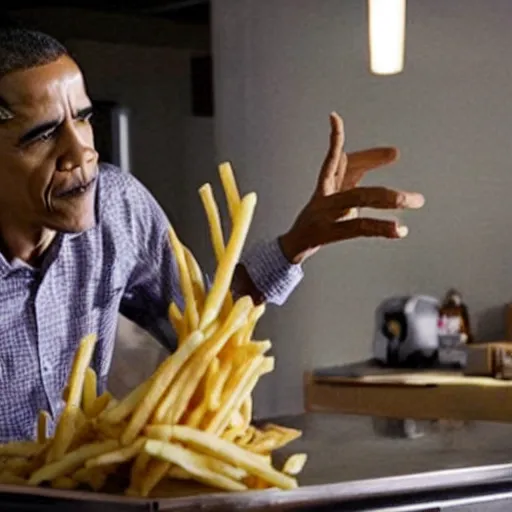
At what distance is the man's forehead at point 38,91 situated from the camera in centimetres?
156

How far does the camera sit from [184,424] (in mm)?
1035

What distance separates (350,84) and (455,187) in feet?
1.48

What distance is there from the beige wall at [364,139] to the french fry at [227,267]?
2.56 m

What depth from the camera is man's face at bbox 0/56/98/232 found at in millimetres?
1552

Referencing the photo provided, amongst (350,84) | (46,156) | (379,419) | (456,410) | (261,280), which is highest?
(350,84)

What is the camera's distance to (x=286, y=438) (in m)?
1.15

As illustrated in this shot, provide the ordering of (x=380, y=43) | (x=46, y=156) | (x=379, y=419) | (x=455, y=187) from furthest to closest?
1. (x=455, y=187)
2. (x=380, y=43)
3. (x=46, y=156)
4. (x=379, y=419)

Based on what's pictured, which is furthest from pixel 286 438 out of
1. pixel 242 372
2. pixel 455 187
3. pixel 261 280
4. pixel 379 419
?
pixel 455 187

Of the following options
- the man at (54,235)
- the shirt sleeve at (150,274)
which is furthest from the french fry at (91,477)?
the shirt sleeve at (150,274)

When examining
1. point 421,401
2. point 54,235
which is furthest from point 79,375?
point 421,401

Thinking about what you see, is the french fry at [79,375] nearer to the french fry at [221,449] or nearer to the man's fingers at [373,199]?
the french fry at [221,449]

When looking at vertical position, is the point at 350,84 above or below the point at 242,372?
above

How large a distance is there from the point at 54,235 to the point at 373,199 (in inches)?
21.1

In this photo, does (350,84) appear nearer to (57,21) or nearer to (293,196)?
(293,196)
